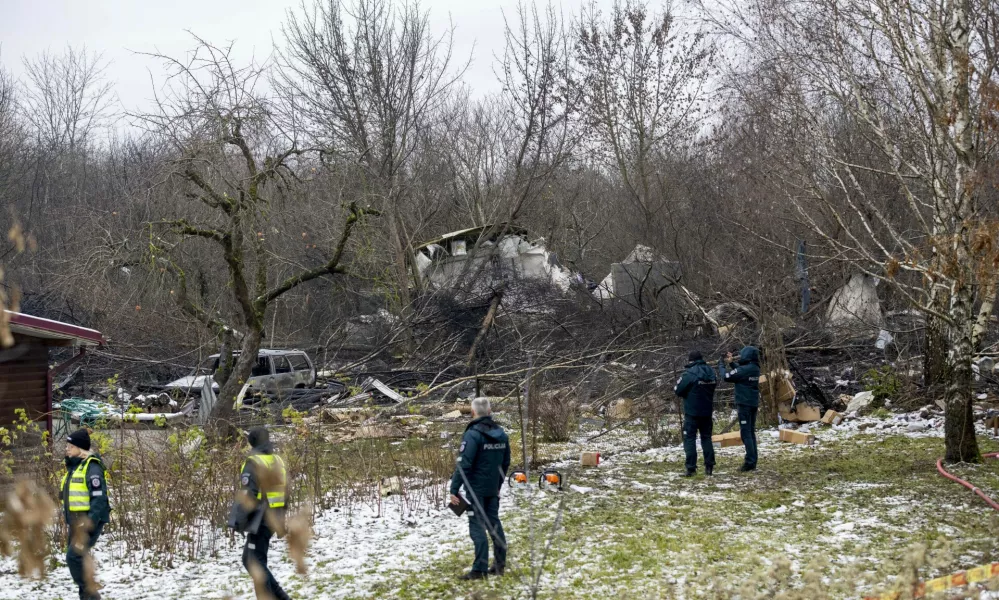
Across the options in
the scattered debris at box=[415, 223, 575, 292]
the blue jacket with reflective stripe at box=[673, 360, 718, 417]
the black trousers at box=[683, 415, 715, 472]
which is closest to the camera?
the blue jacket with reflective stripe at box=[673, 360, 718, 417]

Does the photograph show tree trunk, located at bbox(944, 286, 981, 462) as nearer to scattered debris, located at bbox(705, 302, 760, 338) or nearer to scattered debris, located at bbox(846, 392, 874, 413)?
scattered debris, located at bbox(846, 392, 874, 413)

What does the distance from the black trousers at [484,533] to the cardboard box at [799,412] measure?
9.71 metres

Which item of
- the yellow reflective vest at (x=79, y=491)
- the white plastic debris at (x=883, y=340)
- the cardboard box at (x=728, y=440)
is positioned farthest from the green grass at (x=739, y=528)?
the white plastic debris at (x=883, y=340)

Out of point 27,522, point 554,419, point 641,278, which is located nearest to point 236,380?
point 554,419

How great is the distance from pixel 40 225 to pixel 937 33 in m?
34.9

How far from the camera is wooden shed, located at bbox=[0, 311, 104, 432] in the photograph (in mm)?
13828

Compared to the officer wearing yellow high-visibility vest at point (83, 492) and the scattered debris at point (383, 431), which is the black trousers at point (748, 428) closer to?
the scattered debris at point (383, 431)

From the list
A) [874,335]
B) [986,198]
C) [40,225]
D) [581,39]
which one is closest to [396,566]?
[986,198]

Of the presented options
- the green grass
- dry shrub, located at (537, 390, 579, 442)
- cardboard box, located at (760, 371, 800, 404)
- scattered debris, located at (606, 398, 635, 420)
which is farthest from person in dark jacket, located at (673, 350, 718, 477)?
scattered debris, located at (606, 398, 635, 420)

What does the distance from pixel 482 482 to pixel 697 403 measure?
4568 mm

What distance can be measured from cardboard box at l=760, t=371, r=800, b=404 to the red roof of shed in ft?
38.2

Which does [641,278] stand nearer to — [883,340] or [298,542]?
[883,340]

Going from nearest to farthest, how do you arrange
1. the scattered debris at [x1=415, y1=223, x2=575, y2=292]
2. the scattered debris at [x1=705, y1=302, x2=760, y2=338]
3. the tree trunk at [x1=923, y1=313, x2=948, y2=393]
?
the tree trunk at [x1=923, y1=313, x2=948, y2=393]
the scattered debris at [x1=705, y1=302, x2=760, y2=338]
the scattered debris at [x1=415, y1=223, x2=575, y2=292]

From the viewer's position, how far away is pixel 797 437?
13.2m
